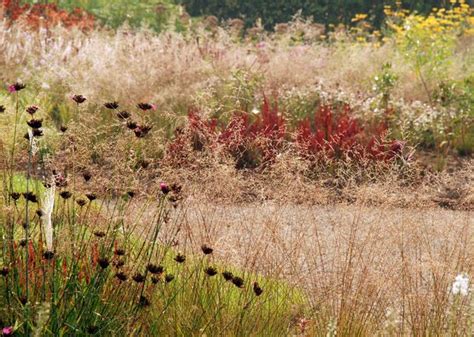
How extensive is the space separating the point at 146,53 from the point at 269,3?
31.6 feet

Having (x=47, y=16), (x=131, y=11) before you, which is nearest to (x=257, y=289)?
(x=47, y=16)

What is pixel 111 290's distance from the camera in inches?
120

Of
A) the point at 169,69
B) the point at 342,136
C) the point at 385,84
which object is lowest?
the point at 342,136

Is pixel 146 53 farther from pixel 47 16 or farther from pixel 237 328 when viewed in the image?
pixel 237 328

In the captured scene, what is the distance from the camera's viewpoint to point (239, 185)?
15.1ft

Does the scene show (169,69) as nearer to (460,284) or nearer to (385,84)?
(385,84)

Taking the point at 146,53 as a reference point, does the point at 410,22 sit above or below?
above

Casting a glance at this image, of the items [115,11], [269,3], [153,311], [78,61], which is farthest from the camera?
[269,3]

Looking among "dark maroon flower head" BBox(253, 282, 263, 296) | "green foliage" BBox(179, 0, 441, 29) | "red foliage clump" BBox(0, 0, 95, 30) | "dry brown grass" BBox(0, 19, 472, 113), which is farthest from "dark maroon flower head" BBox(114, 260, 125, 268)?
"green foliage" BBox(179, 0, 441, 29)

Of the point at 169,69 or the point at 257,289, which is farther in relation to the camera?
the point at 169,69

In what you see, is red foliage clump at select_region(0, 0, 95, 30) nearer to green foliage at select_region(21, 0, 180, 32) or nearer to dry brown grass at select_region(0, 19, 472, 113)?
dry brown grass at select_region(0, 19, 472, 113)

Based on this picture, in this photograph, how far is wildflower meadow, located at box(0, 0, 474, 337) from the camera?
3174mm

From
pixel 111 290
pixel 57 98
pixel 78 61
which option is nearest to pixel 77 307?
pixel 111 290

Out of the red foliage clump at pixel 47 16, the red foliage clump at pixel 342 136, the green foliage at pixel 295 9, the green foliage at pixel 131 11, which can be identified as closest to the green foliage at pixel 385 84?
the red foliage clump at pixel 342 136
